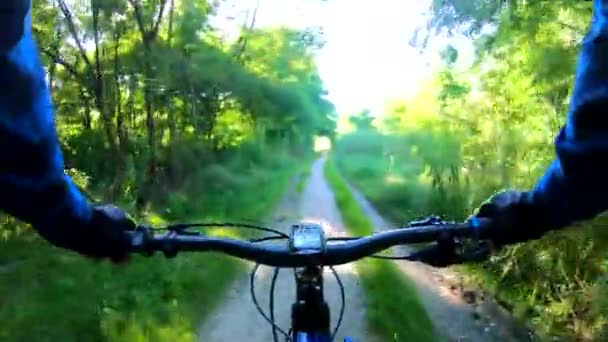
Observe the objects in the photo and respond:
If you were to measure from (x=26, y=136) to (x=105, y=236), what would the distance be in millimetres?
528

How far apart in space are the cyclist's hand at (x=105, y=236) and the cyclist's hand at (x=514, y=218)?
1028 mm

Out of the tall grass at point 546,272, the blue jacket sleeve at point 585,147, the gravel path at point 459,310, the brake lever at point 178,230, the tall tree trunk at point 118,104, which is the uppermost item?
the tall tree trunk at point 118,104

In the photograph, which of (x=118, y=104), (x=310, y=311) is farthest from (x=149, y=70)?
(x=310, y=311)

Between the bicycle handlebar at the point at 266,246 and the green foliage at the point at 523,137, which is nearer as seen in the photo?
the bicycle handlebar at the point at 266,246

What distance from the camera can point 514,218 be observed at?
180cm

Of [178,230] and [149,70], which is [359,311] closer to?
[178,230]

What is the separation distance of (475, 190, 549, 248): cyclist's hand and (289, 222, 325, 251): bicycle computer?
1.55 feet

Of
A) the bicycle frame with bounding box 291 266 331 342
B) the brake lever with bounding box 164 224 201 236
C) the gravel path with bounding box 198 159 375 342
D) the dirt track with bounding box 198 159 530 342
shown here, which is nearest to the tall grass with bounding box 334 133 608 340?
the dirt track with bounding box 198 159 530 342

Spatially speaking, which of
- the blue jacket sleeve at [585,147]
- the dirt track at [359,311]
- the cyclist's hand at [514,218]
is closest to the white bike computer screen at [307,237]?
the cyclist's hand at [514,218]

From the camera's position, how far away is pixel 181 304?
785cm

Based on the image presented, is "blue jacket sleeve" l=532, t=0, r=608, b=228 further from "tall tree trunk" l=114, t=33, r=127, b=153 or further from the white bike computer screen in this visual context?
"tall tree trunk" l=114, t=33, r=127, b=153

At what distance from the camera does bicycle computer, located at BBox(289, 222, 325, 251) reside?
178 cm

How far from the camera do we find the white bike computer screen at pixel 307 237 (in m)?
1.78

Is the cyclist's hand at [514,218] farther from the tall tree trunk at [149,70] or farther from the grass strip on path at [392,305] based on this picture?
the tall tree trunk at [149,70]
